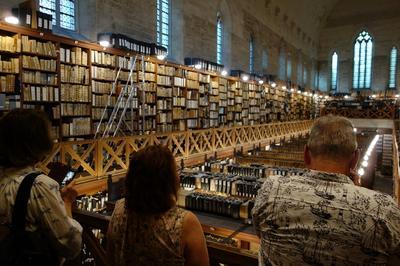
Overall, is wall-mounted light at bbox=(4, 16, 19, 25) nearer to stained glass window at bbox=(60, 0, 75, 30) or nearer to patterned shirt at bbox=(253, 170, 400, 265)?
stained glass window at bbox=(60, 0, 75, 30)

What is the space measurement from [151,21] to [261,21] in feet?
32.0

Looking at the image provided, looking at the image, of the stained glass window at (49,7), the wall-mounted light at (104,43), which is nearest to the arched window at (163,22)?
the wall-mounted light at (104,43)

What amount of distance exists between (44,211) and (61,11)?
770cm

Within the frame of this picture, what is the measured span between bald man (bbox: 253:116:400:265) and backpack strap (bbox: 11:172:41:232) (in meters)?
0.85

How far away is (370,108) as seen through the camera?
22.2m

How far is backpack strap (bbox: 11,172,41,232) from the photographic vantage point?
1238 millimetres

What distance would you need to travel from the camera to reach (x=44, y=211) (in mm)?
1282

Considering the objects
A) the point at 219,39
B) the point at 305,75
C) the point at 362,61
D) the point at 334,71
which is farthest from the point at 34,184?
the point at 334,71

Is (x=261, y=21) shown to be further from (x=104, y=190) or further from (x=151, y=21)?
(x=104, y=190)

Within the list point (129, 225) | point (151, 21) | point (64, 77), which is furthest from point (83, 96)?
point (129, 225)

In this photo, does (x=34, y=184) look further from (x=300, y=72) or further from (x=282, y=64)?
(x=300, y=72)

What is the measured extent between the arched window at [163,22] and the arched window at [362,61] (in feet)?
70.9

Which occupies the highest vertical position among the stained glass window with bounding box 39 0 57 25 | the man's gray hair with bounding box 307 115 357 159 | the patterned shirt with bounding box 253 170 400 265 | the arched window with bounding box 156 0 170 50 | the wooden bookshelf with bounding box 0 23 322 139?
the arched window with bounding box 156 0 170 50

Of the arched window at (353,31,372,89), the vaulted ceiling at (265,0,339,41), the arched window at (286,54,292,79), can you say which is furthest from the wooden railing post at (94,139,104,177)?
the arched window at (353,31,372,89)
